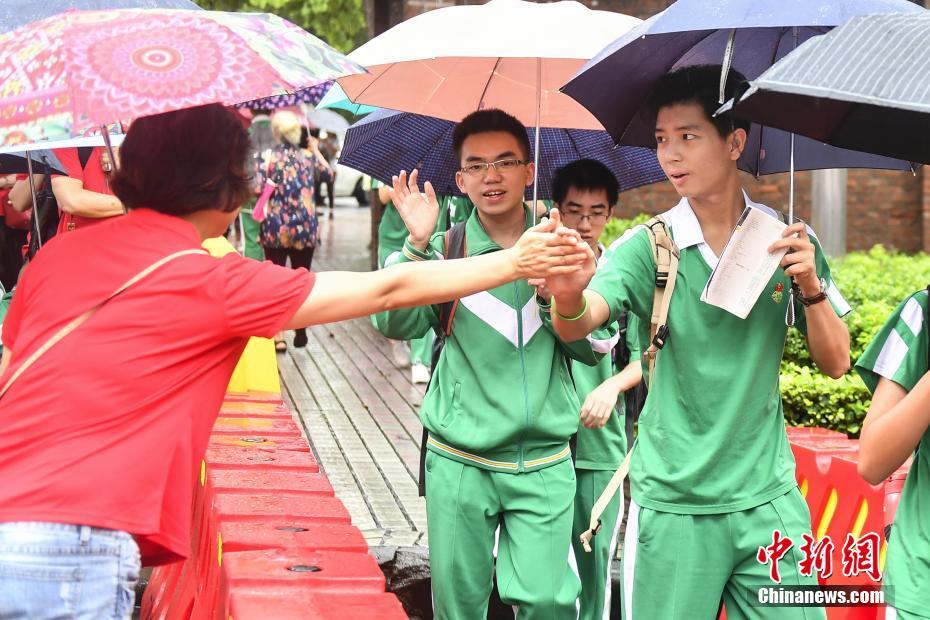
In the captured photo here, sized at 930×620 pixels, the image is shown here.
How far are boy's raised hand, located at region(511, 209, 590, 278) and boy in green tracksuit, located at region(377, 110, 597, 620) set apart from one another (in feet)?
3.18

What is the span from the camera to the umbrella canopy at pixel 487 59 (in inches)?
186

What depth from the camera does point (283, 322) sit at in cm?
311

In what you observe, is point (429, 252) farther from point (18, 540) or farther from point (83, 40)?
point (18, 540)

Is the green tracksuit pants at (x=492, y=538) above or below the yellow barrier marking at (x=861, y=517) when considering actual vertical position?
above

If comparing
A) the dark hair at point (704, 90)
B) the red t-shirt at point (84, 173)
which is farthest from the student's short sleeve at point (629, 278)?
the red t-shirt at point (84, 173)

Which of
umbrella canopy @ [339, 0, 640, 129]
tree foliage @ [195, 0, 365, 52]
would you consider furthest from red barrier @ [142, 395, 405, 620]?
tree foliage @ [195, 0, 365, 52]

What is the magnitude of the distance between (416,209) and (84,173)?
2765 millimetres

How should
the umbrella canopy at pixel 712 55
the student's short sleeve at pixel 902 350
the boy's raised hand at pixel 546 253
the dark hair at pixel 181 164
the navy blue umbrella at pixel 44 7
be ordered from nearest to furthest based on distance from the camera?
1. the dark hair at pixel 181 164
2. the student's short sleeve at pixel 902 350
3. the boy's raised hand at pixel 546 253
4. the umbrella canopy at pixel 712 55
5. the navy blue umbrella at pixel 44 7

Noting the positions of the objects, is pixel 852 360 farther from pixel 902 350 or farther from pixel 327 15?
pixel 327 15

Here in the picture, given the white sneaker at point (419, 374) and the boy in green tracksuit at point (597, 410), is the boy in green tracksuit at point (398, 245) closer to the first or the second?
the white sneaker at point (419, 374)

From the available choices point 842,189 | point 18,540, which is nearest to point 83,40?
point 18,540

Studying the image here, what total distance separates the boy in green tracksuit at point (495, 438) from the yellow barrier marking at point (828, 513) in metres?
1.41

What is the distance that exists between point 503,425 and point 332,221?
2881 centimetres

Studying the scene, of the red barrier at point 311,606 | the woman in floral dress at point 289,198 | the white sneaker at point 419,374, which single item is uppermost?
the red barrier at point 311,606
